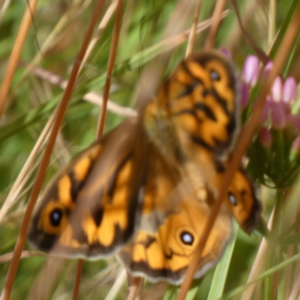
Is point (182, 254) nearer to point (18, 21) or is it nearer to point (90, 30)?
point (90, 30)

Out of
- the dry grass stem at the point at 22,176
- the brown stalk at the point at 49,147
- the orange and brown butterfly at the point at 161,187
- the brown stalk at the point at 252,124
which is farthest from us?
the dry grass stem at the point at 22,176

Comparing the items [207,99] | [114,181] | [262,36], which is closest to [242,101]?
[207,99]

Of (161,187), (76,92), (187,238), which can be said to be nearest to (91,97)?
(76,92)

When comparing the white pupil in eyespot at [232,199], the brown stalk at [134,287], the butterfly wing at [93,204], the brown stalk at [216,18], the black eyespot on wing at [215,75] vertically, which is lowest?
the brown stalk at [134,287]

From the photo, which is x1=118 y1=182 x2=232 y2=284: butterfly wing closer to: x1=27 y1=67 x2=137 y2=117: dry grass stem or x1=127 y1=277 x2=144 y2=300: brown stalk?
x1=127 y1=277 x2=144 y2=300: brown stalk

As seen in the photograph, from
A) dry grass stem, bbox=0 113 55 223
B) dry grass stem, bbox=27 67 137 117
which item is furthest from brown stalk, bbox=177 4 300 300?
dry grass stem, bbox=27 67 137 117

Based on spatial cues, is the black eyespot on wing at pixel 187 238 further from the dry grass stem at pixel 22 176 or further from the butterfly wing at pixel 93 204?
the dry grass stem at pixel 22 176

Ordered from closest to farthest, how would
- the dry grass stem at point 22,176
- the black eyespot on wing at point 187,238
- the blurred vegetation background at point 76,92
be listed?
the black eyespot on wing at point 187,238, the dry grass stem at point 22,176, the blurred vegetation background at point 76,92

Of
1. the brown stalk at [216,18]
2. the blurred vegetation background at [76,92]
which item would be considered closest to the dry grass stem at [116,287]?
the blurred vegetation background at [76,92]
